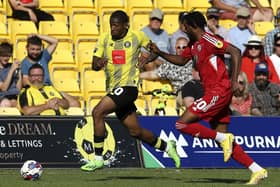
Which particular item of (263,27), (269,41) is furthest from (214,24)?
(263,27)

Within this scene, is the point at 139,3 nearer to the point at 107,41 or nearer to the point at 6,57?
the point at 6,57

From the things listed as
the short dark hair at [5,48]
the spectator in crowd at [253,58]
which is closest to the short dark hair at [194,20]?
the short dark hair at [5,48]

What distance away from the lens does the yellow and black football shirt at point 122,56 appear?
556 inches

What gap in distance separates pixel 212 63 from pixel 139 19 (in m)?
7.71

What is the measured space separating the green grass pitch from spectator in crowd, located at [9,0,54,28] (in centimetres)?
468

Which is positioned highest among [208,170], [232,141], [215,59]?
[215,59]

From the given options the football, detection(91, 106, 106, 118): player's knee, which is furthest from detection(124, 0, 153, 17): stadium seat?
the football

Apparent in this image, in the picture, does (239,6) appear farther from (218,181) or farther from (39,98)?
(218,181)

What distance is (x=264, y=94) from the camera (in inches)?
727

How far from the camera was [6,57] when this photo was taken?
18281mm

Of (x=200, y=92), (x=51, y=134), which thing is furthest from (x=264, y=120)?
(x=51, y=134)

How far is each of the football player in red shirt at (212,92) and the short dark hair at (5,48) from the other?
5.59 metres

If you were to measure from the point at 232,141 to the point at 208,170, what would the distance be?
336cm

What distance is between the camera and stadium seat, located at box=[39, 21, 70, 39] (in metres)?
19.7
